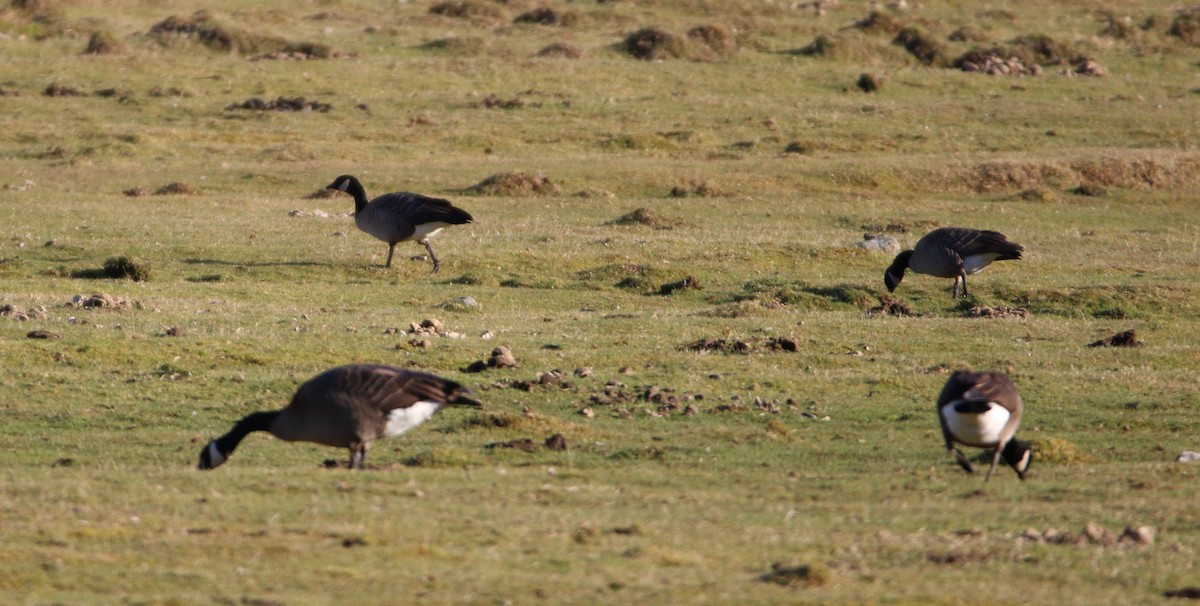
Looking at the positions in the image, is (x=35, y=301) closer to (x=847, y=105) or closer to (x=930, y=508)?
(x=930, y=508)

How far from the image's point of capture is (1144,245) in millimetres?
26375

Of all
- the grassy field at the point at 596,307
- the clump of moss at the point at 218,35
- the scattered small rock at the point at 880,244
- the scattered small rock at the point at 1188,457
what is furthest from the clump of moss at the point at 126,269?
the clump of moss at the point at 218,35

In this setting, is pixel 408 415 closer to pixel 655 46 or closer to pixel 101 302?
pixel 101 302

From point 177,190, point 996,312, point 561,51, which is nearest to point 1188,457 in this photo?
point 996,312

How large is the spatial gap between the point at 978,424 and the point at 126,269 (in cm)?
1410

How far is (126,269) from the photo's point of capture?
814 inches

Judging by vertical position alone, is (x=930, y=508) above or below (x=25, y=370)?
above

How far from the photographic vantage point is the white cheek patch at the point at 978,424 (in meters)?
10.1

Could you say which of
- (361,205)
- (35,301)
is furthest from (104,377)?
(361,205)

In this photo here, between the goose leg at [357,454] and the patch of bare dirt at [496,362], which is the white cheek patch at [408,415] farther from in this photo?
the patch of bare dirt at [496,362]

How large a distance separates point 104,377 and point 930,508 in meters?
8.42

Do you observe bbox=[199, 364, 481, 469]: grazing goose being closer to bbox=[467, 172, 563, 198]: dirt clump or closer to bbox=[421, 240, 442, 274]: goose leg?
bbox=[421, 240, 442, 274]: goose leg

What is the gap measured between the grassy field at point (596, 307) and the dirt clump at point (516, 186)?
0.12 m

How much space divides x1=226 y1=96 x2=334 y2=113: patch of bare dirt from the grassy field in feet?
0.92
